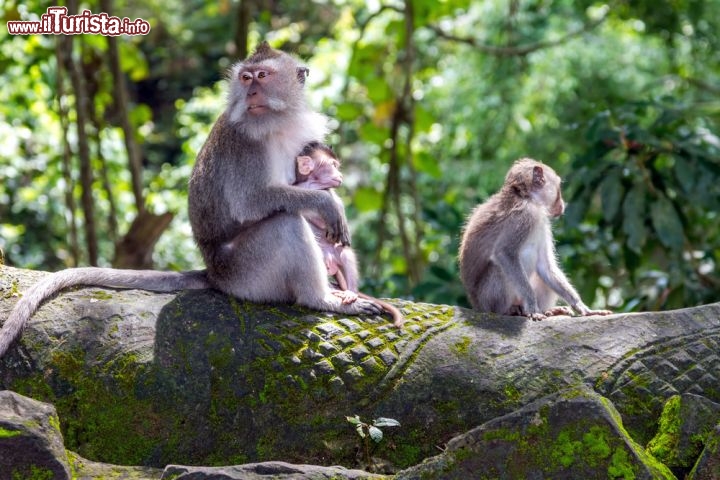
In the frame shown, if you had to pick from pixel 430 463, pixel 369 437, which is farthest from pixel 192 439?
pixel 430 463

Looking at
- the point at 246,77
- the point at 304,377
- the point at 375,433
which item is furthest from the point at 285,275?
the point at 246,77

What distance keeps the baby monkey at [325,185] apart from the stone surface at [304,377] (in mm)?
1070

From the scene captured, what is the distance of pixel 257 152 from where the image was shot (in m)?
5.76

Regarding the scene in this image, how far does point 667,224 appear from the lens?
797 centimetres

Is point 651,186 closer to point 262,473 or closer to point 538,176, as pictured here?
point 538,176

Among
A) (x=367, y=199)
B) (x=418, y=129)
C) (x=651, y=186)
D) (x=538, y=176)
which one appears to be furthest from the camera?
(x=367, y=199)

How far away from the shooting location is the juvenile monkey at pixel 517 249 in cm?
623

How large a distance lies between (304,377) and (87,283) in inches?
54.4

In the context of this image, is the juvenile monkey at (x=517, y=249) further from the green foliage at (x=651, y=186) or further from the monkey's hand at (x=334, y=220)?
the green foliage at (x=651, y=186)

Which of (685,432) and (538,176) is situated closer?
(685,432)

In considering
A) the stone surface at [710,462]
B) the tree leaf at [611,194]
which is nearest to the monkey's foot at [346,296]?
the stone surface at [710,462]

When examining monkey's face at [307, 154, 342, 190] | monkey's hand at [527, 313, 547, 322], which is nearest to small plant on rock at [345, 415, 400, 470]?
monkey's hand at [527, 313, 547, 322]

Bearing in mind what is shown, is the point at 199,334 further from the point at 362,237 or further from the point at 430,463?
the point at 362,237

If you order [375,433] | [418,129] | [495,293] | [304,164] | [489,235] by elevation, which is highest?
[418,129]
